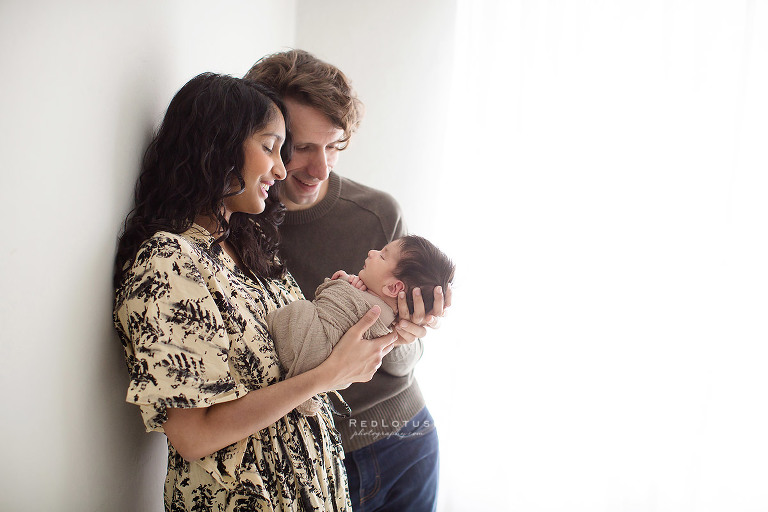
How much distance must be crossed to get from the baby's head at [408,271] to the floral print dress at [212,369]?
0.26 metres

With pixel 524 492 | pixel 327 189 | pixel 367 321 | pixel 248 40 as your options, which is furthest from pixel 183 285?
pixel 524 492

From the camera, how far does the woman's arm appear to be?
998mm

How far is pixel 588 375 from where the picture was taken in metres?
2.51

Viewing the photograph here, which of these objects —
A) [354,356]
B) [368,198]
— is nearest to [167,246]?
[354,356]

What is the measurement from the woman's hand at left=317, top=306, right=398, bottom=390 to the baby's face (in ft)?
0.47

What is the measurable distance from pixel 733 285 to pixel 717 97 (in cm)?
78

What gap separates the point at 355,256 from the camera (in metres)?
1.76

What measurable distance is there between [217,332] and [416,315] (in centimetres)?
50

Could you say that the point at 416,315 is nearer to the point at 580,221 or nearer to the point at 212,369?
the point at 212,369

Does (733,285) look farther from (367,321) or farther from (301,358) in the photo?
(301,358)

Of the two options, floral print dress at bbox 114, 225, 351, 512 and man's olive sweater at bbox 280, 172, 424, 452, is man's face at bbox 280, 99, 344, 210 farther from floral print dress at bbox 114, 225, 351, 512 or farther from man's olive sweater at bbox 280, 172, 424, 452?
floral print dress at bbox 114, 225, 351, 512

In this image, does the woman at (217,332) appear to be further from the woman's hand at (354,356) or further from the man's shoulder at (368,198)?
the man's shoulder at (368,198)

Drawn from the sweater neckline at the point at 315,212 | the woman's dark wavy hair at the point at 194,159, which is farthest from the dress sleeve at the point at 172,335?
the sweater neckline at the point at 315,212

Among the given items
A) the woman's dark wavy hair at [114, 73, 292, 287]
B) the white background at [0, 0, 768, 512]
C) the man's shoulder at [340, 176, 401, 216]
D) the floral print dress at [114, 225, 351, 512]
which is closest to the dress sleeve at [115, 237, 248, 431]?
the floral print dress at [114, 225, 351, 512]
